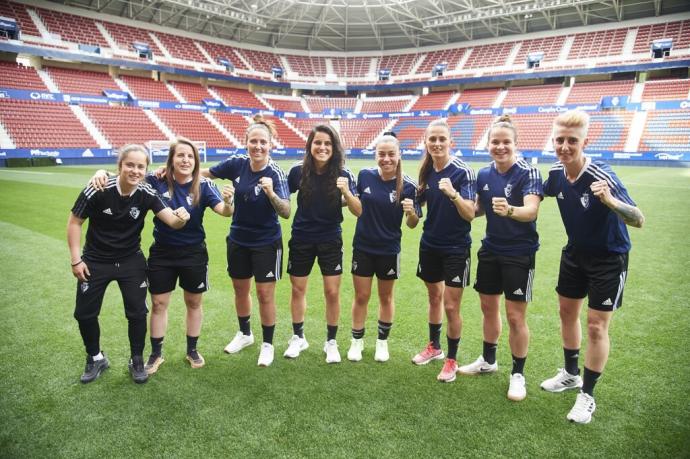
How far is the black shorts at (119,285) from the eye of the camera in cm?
345

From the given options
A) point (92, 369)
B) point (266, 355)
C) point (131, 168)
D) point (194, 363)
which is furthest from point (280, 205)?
point (92, 369)

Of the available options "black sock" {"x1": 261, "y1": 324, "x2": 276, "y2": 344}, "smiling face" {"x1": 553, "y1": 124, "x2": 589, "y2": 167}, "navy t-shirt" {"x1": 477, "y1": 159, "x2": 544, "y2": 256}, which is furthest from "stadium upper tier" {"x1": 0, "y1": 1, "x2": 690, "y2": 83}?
"smiling face" {"x1": 553, "y1": 124, "x2": 589, "y2": 167}

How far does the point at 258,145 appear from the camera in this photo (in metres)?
3.69

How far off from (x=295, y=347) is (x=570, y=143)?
2944 mm

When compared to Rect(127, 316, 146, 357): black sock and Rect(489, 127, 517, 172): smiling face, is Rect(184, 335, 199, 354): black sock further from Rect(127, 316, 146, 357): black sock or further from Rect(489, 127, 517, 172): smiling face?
Rect(489, 127, 517, 172): smiling face

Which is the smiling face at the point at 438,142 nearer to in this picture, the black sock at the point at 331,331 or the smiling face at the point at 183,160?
the black sock at the point at 331,331

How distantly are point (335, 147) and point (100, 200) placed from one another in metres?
1.98

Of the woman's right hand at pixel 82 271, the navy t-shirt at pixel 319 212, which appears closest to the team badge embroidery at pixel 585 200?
the navy t-shirt at pixel 319 212

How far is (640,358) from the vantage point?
393cm

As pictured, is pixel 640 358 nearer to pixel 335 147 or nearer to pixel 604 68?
pixel 335 147

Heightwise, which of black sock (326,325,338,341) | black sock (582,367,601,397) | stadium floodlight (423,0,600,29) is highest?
stadium floodlight (423,0,600,29)

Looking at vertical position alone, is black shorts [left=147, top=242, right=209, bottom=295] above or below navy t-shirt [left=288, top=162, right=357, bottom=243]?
below

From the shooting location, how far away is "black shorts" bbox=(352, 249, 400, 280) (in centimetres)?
390

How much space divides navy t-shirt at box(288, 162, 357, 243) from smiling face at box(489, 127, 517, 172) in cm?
123
